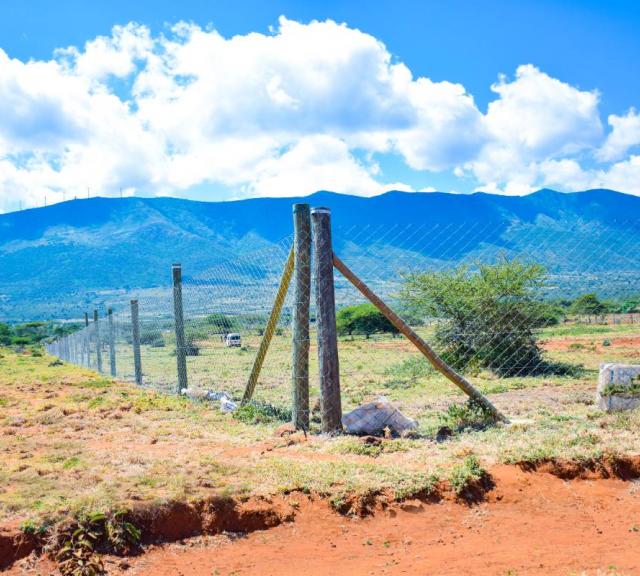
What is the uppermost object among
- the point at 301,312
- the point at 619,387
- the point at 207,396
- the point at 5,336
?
the point at 301,312

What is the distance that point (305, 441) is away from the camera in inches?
268

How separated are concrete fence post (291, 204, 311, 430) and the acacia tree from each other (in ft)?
20.6

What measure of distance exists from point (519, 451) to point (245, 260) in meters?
5.66

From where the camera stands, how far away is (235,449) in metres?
6.72

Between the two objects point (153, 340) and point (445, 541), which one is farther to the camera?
point (153, 340)

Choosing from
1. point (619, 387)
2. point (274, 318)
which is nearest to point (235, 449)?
point (274, 318)

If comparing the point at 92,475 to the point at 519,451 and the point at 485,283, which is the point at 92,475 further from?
the point at 485,283

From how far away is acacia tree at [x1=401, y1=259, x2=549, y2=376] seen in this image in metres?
13.3

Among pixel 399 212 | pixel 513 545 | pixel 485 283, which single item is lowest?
pixel 513 545

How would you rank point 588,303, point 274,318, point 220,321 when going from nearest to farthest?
point 274,318
point 588,303
point 220,321

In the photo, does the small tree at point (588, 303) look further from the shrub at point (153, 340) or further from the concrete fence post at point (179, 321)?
the shrub at point (153, 340)

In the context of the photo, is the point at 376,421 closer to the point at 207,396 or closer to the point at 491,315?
the point at 207,396

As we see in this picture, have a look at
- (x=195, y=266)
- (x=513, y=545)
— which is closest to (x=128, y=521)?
(x=513, y=545)

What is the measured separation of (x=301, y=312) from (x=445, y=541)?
3.43 m
